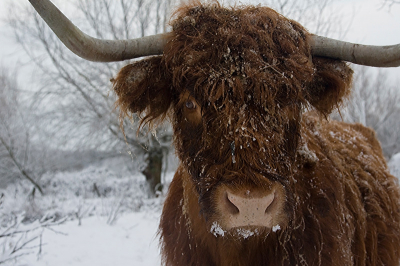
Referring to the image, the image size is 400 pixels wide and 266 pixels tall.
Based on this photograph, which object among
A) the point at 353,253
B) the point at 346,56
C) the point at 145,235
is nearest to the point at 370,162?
the point at 353,253

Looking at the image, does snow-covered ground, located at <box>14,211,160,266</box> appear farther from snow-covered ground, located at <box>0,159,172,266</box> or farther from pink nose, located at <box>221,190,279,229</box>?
pink nose, located at <box>221,190,279,229</box>

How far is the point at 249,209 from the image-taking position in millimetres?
1560

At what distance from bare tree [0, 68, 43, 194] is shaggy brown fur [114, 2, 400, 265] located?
15.9 metres

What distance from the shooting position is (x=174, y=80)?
2201 mm

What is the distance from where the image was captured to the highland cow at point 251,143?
1.73 m

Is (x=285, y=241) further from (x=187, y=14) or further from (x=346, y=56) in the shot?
(x=187, y=14)

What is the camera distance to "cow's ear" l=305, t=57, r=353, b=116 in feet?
7.59

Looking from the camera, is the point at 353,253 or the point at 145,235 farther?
the point at 145,235

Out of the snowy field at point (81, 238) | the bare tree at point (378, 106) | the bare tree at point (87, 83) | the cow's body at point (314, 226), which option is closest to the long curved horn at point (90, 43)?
the cow's body at point (314, 226)

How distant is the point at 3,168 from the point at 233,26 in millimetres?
18735

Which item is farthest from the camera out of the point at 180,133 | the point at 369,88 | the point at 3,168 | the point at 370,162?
the point at 369,88

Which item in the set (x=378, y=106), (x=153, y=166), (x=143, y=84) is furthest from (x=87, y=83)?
(x=378, y=106)

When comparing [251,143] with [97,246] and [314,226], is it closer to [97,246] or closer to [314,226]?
[314,226]

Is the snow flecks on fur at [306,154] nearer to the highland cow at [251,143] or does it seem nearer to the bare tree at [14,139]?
the highland cow at [251,143]
